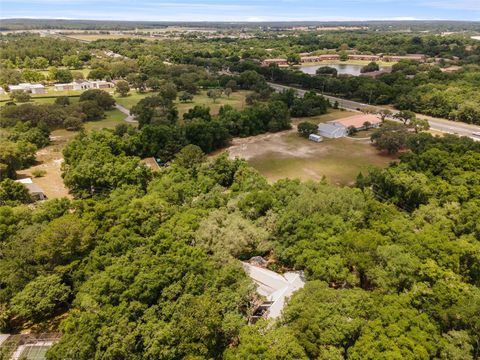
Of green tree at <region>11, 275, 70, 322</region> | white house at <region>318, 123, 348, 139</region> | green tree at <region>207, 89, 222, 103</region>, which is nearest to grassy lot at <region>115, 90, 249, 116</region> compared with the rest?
green tree at <region>207, 89, 222, 103</region>

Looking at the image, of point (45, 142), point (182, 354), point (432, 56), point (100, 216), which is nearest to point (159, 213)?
point (100, 216)

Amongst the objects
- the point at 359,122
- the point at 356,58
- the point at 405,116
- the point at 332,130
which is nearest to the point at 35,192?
the point at 332,130

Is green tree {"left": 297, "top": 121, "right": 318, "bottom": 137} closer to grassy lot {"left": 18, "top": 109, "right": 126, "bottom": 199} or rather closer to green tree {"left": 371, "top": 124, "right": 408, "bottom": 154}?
green tree {"left": 371, "top": 124, "right": 408, "bottom": 154}

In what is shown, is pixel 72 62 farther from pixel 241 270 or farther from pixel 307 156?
pixel 241 270

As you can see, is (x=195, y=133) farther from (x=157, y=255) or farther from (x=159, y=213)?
(x=157, y=255)

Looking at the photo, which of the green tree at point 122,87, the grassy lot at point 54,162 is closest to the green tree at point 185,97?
the green tree at point 122,87

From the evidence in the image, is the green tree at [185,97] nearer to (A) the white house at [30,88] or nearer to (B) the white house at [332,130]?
(B) the white house at [332,130]
